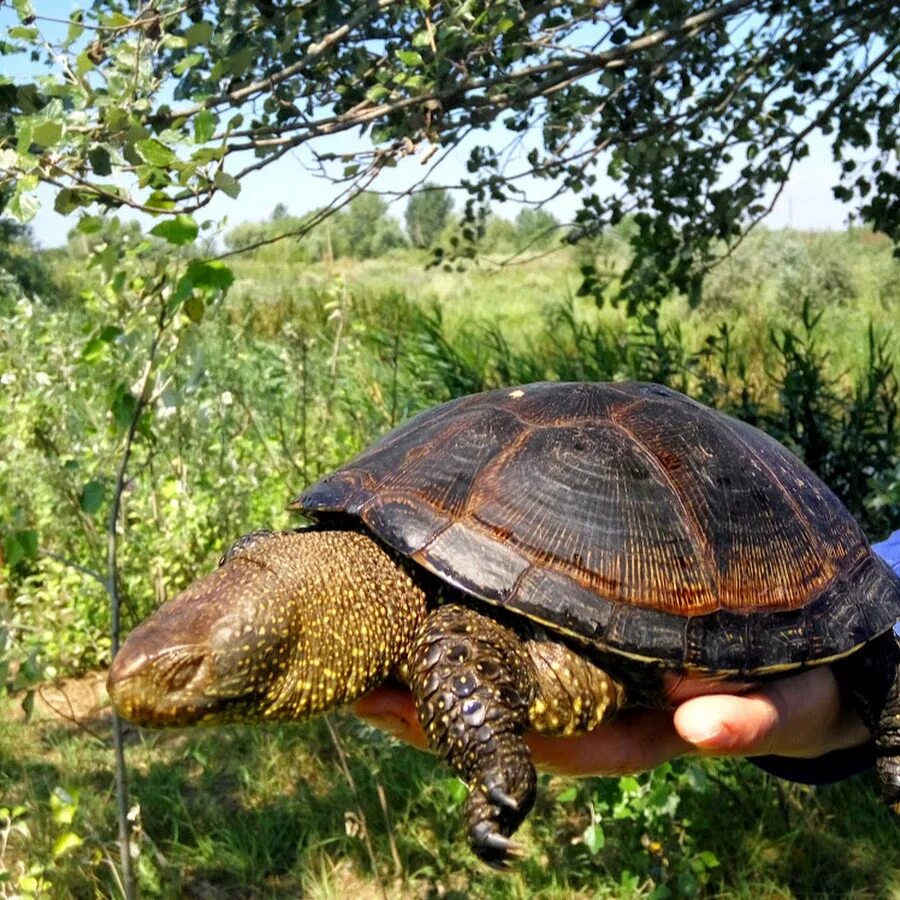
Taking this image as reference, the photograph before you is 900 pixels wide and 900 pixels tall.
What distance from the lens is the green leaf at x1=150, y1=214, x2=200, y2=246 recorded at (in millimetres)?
1818

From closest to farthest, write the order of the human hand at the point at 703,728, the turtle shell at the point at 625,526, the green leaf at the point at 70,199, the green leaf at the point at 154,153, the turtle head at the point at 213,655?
the turtle head at the point at 213,655 → the turtle shell at the point at 625,526 → the human hand at the point at 703,728 → the green leaf at the point at 154,153 → the green leaf at the point at 70,199

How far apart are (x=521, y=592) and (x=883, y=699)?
2.87ft

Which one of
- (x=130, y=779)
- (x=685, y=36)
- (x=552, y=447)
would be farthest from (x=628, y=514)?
(x=130, y=779)

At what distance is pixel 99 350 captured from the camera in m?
2.12

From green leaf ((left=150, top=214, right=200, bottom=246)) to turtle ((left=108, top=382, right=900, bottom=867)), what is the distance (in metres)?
0.53

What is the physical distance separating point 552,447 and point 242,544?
1.90 ft

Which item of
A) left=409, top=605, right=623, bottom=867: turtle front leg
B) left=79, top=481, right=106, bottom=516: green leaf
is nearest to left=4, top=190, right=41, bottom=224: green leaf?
left=79, top=481, right=106, bottom=516: green leaf

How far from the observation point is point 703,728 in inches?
65.0

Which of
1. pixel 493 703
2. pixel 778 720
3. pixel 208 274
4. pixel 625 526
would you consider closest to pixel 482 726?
pixel 493 703

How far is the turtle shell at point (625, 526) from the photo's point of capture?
158cm

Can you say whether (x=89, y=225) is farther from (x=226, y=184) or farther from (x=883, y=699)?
(x=883, y=699)

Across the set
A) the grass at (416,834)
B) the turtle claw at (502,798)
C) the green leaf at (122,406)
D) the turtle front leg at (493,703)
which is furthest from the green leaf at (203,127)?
the grass at (416,834)

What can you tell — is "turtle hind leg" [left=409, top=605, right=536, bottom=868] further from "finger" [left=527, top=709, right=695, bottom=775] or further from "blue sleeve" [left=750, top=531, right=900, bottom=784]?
"blue sleeve" [left=750, top=531, right=900, bottom=784]

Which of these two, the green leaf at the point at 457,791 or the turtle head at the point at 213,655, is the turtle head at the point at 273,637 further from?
the green leaf at the point at 457,791
